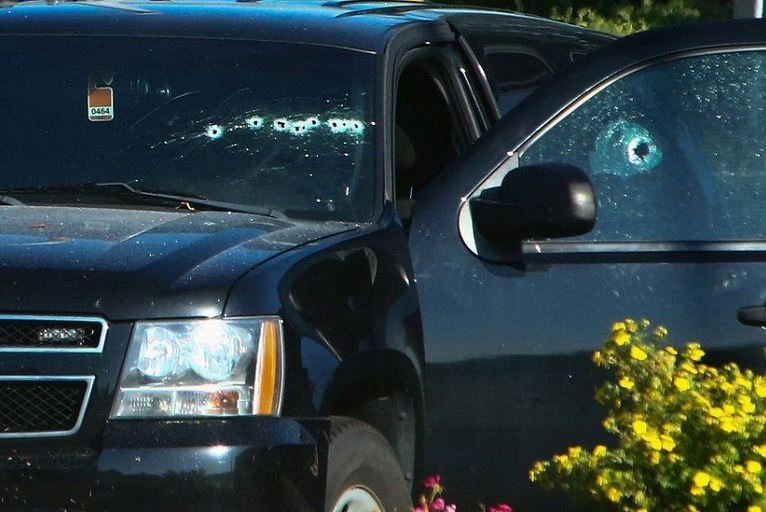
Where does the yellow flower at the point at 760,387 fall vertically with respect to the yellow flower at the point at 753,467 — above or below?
above

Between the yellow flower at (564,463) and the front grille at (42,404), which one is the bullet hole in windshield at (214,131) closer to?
the front grille at (42,404)

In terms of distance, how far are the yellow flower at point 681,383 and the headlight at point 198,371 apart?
93 cm

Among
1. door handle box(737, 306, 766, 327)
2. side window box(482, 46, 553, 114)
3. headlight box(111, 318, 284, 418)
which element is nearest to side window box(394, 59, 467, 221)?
side window box(482, 46, 553, 114)

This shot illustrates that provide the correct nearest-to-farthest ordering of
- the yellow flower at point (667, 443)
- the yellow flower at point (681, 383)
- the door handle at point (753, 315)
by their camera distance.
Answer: the yellow flower at point (667, 443) → the yellow flower at point (681, 383) → the door handle at point (753, 315)

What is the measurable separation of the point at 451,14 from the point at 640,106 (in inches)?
43.6

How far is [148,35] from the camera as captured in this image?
5062 mm

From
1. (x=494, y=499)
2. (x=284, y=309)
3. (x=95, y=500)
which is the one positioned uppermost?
(x=284, y=309)

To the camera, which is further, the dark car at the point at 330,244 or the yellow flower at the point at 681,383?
the yellow flower at the point at 681,383

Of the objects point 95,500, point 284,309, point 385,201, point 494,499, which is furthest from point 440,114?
point 95,500

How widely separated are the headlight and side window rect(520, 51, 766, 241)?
1304 mm

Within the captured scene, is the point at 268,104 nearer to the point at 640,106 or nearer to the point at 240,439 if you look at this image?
the point at 640,106

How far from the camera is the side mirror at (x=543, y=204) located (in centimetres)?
436

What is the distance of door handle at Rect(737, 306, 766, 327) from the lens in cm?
466

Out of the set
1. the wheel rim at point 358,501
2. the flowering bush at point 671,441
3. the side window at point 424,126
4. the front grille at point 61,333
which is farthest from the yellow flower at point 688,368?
the side window at point 424,126
